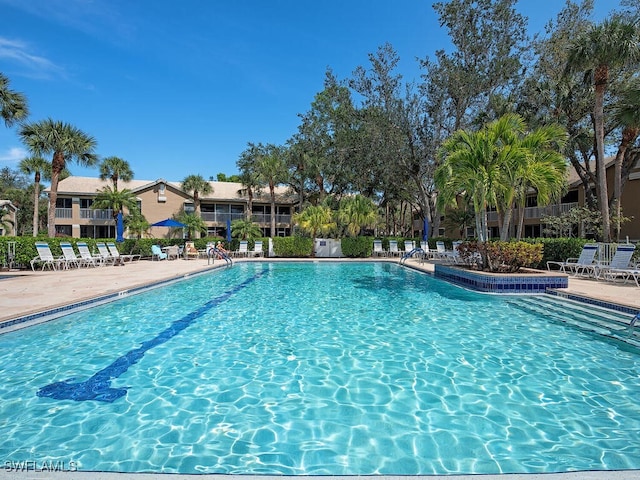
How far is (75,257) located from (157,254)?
21.9ft

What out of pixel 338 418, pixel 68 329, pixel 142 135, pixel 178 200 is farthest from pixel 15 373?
pixel 178 200

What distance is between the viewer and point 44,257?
621 inches

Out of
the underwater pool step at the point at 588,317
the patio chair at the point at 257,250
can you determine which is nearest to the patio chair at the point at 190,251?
the patio chair at the point at 257,250

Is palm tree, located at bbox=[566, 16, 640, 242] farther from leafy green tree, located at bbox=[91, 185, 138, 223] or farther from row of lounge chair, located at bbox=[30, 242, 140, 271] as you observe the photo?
leafy green tree, located at bbox=[91, 185, 138, 223]

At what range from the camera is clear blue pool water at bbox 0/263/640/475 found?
10.3ft

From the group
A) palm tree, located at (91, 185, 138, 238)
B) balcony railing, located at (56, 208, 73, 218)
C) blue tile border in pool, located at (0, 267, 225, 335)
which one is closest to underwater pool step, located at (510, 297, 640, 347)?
blue tile border in pool, located at (0, 267, 225, 335)

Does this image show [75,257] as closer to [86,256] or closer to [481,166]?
[86,256]

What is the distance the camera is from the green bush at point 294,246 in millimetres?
25859

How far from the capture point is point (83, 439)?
11.0 feet

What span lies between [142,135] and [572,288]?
90.9ft

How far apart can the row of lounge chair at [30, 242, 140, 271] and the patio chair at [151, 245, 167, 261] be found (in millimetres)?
3091

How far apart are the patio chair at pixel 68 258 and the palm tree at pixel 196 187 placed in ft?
54.6

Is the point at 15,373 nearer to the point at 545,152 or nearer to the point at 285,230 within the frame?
the point at 545,152

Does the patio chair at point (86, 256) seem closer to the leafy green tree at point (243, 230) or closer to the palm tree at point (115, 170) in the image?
the leafy green tree at point (243, 230)
